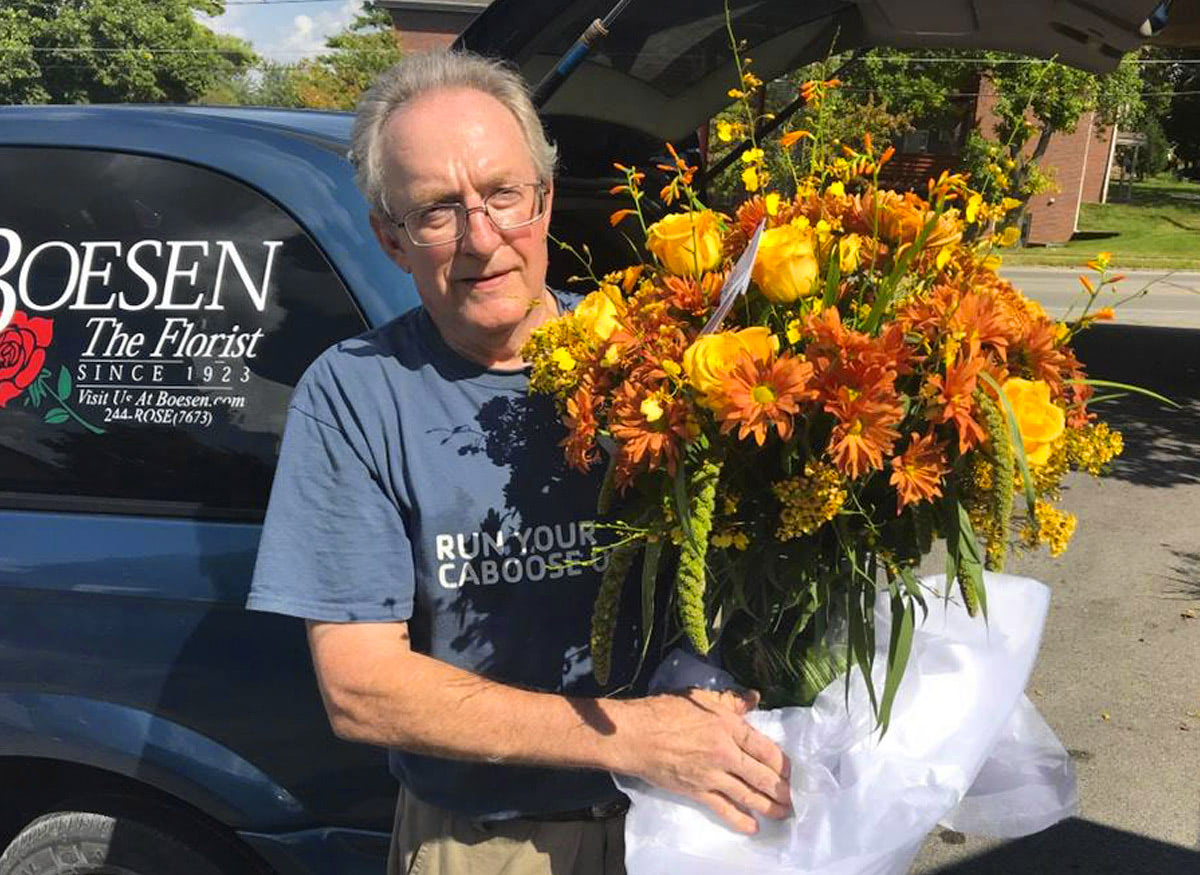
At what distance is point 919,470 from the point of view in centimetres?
→ 104

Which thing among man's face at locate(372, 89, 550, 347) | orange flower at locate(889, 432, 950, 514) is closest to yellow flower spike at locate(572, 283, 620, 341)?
man's face at locate(372, 89, 550, 347)

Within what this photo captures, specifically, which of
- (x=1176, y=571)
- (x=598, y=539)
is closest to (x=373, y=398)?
(x=598, y=539)

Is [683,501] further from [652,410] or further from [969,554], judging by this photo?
[969,554]

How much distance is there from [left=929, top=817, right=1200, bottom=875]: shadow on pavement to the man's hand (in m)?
1.91

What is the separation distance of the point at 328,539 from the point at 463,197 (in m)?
0.48

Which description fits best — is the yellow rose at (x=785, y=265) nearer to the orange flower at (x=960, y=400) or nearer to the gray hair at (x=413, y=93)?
the orange flower at (x=960, y=400)

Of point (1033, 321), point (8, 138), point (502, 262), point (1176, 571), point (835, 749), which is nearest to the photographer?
point (1033, 321)

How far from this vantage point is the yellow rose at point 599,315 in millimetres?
1229

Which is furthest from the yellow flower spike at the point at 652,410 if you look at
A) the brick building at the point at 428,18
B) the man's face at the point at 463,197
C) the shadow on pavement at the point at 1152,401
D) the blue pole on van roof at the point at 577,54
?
the brick building at the point at 428,18

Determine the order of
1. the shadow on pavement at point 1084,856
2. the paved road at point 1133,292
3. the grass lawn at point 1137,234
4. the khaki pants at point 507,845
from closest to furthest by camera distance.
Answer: the khaki pants at point 507,845, the shadow on pavement at point 1084,856, the paved road at point 1133,292, the grass lawn at point 1137,234

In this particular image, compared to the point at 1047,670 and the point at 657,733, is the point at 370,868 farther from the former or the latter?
the point at 1047,670

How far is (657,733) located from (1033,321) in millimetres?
669

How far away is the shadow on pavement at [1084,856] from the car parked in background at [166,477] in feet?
6.38

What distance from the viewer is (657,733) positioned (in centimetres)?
129
